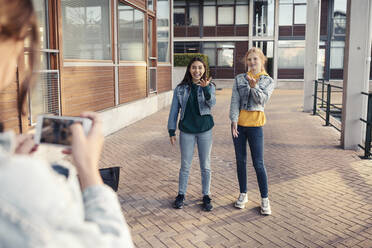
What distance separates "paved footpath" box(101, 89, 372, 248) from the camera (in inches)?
157

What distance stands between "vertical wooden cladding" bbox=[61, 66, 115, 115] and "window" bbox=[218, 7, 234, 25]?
23136 mm

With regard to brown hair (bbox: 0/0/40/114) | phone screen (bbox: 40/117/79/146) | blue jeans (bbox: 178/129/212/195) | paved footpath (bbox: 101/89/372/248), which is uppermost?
brown hair (bbox: 0/0/40/114)

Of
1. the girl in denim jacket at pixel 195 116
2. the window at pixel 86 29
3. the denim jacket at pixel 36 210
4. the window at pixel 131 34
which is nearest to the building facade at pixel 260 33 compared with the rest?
the window at pixel 131 34

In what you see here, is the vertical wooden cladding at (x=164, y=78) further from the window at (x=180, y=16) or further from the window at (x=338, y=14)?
the window at (x=338, y=14)

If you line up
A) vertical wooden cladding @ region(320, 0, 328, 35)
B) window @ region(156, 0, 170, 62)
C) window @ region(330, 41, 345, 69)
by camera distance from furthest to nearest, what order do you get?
window @ region(330, 41, 345, 69) < vertical wooden cladding @ region(320, 0, 328, 35) < window @ region(156, 0, 170, 62)

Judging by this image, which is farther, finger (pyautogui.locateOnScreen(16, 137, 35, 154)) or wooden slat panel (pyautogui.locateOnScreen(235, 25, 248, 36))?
wooden slat panel (pyautogui.locateOnScreen(235, 25, 248, 36))

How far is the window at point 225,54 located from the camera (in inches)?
1245

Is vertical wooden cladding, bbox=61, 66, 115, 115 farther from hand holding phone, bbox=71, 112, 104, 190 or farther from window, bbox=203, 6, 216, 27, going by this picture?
window, bbox=203, 6, 216, 27

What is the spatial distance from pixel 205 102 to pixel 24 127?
9.98 ft

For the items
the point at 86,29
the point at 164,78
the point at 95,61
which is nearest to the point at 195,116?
the point at 86,29

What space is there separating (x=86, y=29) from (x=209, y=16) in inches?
975

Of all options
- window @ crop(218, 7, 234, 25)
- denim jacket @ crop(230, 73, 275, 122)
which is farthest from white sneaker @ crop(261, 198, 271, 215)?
window @ crop(218, 7, 234, 25)

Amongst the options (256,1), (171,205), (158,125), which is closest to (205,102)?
(171,205)

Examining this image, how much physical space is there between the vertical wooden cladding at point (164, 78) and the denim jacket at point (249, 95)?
11001 millimetres
